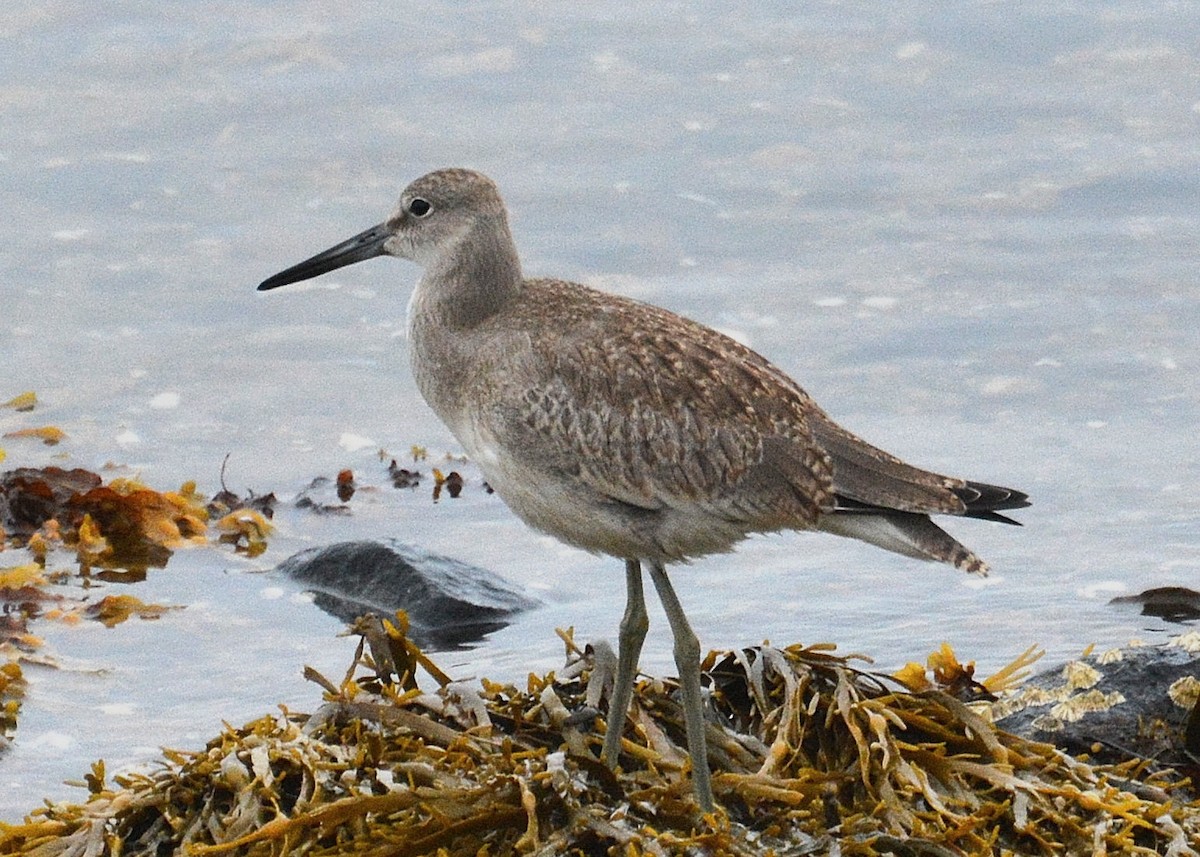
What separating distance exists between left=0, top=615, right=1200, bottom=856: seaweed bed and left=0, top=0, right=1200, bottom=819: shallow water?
57.5 inches

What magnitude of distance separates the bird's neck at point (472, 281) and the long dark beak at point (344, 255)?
14.5 inches

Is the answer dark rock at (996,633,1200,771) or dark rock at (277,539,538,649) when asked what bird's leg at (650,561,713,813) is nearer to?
dark rock at (996,633,1200,771)

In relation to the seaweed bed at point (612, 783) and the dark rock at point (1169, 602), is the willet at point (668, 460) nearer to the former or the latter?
the seaweed bed at point (612, 783)

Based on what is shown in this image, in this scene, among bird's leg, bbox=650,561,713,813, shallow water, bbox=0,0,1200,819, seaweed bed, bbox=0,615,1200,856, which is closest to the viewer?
seaweed bed, bbox=0,615,1200,856

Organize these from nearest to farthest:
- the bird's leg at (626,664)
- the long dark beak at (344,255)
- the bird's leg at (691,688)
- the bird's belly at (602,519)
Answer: the bird's leg at (691,688)
the bird's leg at (626,664)
the bird's belly at (602,519)
the long dark beak at (344,255)

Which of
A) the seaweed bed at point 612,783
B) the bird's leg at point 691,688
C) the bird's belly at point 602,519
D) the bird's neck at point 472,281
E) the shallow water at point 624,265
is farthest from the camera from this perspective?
the shallow water at point 624,265

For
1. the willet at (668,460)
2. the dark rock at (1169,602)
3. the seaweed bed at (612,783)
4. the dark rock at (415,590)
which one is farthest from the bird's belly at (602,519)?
the dark rock at (1169,602)

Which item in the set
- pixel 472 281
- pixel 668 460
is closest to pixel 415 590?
pixel 472 281

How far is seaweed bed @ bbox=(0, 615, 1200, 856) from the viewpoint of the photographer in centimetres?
451

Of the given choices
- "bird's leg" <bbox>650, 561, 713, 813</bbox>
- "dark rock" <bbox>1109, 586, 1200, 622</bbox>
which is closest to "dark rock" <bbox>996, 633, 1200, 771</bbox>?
"bird's leg" <bbox>650, 561, 713, 813</bbox>

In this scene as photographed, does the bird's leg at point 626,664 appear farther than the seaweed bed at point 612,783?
Yes

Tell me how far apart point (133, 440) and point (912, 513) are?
4690 mm

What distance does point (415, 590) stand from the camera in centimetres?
719

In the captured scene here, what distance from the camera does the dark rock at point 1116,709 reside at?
17.7 feet
